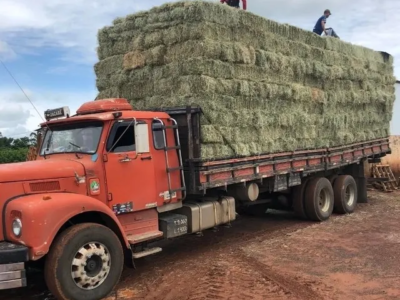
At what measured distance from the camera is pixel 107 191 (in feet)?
20.4

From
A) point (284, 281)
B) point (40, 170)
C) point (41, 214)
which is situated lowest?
point (284, 281)

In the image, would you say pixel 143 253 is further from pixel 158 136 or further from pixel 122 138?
pixel 158 136

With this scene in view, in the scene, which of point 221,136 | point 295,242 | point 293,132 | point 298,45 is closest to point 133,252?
point 221,136

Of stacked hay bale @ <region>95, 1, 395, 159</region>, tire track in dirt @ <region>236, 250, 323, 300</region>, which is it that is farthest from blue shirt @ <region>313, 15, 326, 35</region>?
tire track in dirt @ <region>236, 250, 323, 300</region>

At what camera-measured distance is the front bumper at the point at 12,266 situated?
4.93 meters

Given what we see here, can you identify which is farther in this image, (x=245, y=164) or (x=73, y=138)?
(x=245, y=164)

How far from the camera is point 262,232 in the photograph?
9.73m

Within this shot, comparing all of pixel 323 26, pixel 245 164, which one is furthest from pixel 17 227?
pixel 323 26

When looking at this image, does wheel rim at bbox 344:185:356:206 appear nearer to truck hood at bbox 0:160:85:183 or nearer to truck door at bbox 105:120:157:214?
truck door at bbox 105:120:157:214

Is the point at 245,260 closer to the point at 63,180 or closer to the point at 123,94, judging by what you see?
the point at 63,180

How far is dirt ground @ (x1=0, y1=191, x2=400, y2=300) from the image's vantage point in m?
5.90

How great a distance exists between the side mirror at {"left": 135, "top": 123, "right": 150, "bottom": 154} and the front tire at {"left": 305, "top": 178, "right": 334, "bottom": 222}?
18.0 feet

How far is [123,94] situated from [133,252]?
368 centimetres

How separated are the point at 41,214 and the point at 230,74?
4.56 metres
